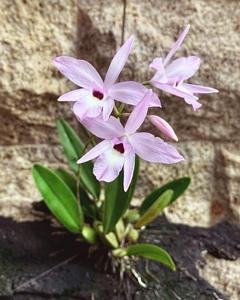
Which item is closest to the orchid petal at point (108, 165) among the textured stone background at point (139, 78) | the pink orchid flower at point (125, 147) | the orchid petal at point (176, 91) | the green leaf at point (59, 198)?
the pink orchid flower at point (125, 147)

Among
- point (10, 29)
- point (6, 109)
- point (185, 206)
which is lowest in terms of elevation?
point (185, 206)

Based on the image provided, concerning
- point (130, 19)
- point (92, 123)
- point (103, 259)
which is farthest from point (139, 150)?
point (130, 19)

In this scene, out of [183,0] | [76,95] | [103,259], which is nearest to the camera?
[76,95]

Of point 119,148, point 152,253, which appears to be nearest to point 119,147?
point 119,148

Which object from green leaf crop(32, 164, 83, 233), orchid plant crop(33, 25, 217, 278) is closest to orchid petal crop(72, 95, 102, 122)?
orchid plant crop(33, 25, 217, 278)

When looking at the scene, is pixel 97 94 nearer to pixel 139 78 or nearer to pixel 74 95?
pixel 74 95

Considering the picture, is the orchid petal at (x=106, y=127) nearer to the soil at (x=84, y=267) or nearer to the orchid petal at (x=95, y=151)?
the orchid petal at (x=95, y=151)

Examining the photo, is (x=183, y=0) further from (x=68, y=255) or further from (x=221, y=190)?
(x=68, y=255)
